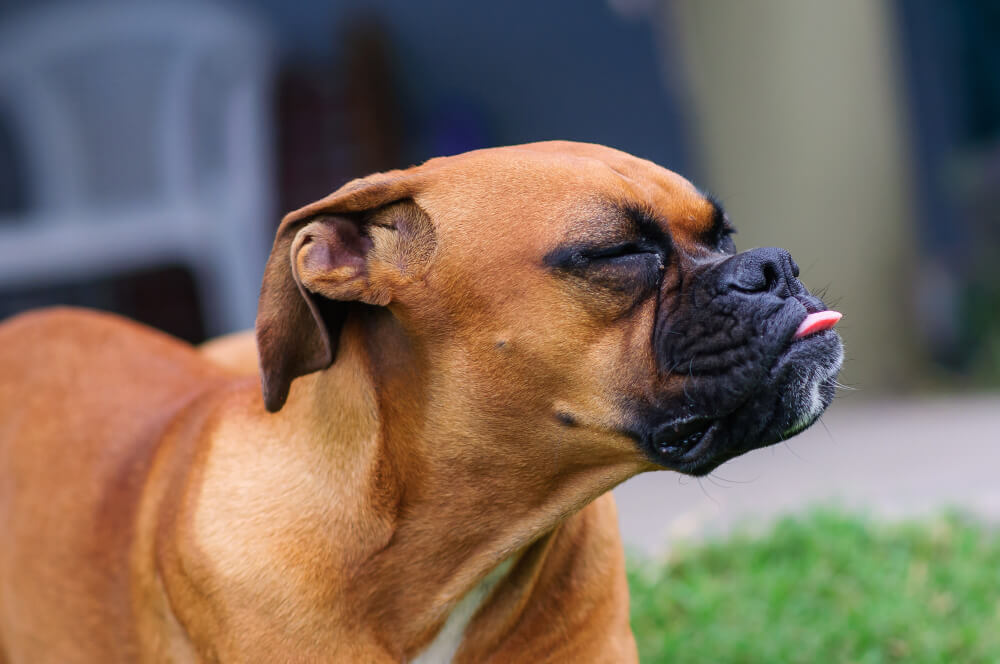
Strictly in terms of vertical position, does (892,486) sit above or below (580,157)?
below

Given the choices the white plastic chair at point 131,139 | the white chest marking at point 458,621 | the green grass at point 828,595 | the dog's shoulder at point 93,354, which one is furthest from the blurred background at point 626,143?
the dog's shoulder at point 93,354

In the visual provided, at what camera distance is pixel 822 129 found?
654 cm

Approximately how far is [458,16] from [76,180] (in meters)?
3.61

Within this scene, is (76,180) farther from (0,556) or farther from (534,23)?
(534,23)

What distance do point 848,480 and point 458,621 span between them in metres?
3.10

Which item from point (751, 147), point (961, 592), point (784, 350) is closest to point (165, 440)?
point (784, 350)

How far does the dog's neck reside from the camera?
7.66 ft

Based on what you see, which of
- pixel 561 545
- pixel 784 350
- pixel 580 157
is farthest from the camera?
pixel 561 545

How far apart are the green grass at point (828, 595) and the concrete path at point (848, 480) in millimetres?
261

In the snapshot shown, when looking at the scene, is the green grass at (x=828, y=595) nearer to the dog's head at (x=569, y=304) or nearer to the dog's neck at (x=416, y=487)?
the dog's neck at (x=416, y=487)

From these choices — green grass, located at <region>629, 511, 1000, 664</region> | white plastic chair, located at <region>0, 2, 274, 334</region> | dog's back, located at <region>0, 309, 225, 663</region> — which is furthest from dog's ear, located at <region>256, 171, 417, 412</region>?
white plastic chair, located at <region>0, 2, 274, 334</region>

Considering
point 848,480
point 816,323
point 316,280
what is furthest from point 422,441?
point 848,480

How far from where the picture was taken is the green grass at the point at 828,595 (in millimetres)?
3416

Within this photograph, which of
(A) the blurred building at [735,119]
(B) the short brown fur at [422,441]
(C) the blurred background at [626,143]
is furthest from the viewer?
(A) the blurred building at [735,119]
